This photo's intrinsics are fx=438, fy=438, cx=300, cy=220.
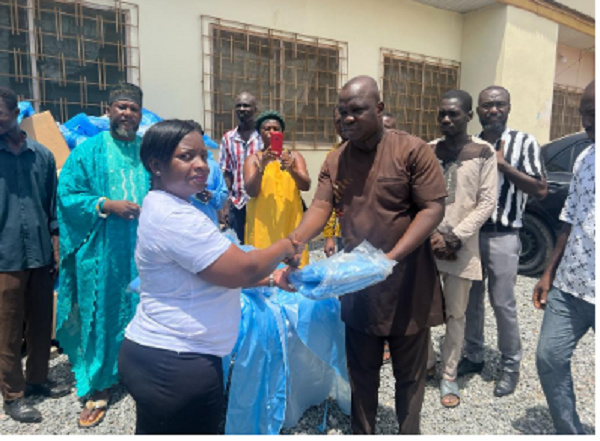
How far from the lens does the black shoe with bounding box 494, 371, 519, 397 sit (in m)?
2.90

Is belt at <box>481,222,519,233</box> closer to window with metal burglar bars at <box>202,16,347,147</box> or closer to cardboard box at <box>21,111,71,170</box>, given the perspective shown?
cardboard box at <box>21,111,71,170</box>

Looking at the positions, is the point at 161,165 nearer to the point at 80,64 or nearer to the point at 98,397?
the point at 98,397

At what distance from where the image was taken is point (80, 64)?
487cm

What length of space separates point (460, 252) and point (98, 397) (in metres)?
2.48

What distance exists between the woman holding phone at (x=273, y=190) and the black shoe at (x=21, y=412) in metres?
1.76

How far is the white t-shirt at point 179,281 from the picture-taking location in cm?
145

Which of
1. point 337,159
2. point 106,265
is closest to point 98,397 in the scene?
point 106,265

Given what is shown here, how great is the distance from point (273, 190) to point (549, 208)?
373 cm

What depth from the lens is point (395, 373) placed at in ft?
7.25

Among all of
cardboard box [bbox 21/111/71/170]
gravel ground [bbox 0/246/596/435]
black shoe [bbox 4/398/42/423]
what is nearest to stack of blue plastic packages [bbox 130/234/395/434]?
gravel ground [bbox 0/246/596/435]

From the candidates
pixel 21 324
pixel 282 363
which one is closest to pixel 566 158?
pixel 282 363

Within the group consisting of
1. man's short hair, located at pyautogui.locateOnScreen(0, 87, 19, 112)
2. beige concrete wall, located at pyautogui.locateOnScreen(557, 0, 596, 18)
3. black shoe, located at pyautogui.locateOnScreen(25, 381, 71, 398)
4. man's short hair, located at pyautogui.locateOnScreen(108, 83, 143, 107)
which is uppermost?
beige concrete wall, located at pyautogui.locateOnScreen(557, 0, 596, 18)

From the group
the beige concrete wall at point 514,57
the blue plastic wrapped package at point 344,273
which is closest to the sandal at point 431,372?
the blue plastic wrapped package at point 344,273

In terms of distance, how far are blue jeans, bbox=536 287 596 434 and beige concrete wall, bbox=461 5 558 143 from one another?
22.6ft
